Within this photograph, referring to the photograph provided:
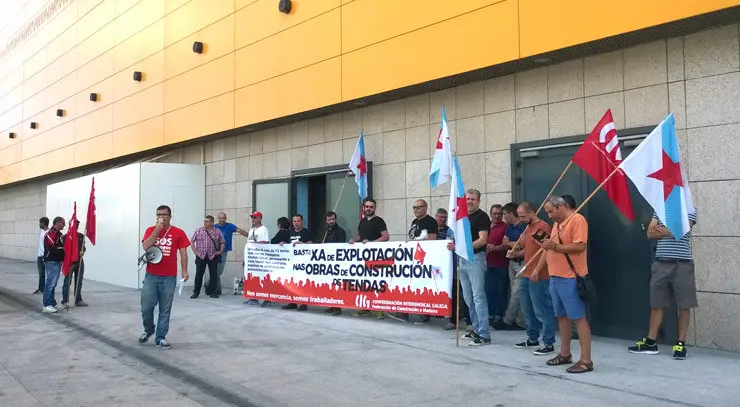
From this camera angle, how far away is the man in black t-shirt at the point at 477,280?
26.5ft

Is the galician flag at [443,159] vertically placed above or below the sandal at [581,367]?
above

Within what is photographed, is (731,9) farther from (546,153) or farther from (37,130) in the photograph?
(37,130)

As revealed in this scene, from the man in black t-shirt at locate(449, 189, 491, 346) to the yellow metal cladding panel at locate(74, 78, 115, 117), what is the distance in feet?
55.2

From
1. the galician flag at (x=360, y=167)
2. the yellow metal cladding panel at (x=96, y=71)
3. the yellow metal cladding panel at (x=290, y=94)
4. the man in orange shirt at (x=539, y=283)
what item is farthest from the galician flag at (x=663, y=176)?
the yellow metal cladding panel at (x=96, y=71)

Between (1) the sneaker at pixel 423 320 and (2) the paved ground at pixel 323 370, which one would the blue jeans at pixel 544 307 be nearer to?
(2) the paved ground at pixel 323 370

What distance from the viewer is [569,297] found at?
6.45 m

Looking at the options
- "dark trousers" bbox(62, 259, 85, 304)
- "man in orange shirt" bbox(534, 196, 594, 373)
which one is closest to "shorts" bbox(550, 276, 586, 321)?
"man in orange shirt" bbox(534, 196, 594, 373)

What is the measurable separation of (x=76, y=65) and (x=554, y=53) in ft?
68.9

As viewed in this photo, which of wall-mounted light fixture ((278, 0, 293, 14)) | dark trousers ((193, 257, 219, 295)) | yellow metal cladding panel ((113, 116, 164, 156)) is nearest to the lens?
wall-mounted light fixture ((278, 0, 293, 14))

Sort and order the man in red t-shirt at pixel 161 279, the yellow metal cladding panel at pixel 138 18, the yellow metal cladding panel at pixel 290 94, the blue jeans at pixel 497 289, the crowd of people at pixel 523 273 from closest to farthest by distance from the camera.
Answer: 1. the crowd of people at pixel 523 273
2. the man in red t-shirt at pixel 161 279
3. the blue jeans at pixel 497 289
4. the yellow metal cladding panel at pixel 290 94
5. the yellow metal cladding panel at pixel 138 18

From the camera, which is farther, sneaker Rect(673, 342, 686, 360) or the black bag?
sneaker Rect(673, 342, 686, 360)

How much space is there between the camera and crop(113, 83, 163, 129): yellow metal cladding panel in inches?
731

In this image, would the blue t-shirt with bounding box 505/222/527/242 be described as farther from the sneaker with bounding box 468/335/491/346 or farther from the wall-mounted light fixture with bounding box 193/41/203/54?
the wall-mounted light fixture with bounding box 193/41/203/54

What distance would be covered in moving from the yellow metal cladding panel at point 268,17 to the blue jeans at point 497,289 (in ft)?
21.1
